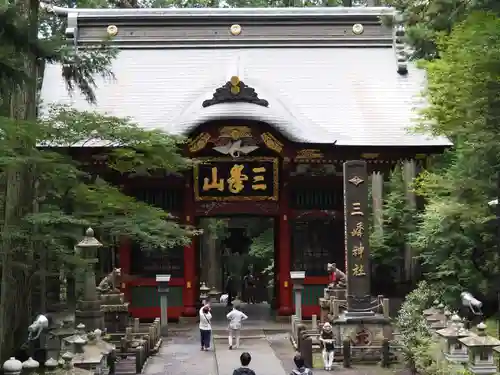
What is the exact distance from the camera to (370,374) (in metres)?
12.1

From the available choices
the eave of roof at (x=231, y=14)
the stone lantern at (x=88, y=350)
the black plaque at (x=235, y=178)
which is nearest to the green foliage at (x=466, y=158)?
the black plaque at (x=235, y=178)

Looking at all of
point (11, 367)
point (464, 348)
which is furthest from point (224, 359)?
point (11, 367)

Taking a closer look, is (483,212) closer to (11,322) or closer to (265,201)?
(265,201)

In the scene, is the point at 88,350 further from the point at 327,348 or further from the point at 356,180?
the point at 356,180

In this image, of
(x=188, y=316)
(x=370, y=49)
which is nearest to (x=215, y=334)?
(x=188, y=316)

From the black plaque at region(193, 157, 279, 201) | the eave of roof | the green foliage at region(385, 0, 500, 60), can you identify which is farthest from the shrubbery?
the eave of roof

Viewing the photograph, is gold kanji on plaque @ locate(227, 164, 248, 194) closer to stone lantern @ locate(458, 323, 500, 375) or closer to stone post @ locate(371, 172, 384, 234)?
stone post @ locate(371, 172, 384, 234)

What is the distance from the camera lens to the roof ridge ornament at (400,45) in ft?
69.5

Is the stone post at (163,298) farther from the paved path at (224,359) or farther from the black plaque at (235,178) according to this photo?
the black plaque at (235,178)

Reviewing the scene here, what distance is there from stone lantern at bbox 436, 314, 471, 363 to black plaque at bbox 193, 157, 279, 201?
8704mm

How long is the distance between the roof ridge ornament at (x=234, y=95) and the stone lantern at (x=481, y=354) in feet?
31.2

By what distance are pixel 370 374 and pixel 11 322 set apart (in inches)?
236

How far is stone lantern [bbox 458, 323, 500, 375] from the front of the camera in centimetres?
940

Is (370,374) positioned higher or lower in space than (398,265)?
lower
